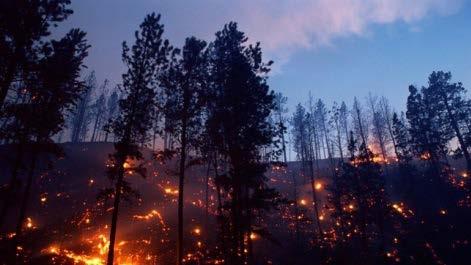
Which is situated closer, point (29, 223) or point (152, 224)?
point (29, 223)

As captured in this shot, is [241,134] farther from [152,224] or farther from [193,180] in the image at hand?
[193,180]

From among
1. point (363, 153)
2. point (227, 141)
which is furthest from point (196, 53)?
point (363, 153)

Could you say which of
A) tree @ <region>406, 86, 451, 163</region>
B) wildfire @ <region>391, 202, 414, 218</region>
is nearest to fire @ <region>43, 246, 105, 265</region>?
wildfire @ <region>391, 202, 414, 218</region>

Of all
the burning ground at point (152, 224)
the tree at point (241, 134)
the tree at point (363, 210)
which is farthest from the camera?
the tree at point (363, 210)

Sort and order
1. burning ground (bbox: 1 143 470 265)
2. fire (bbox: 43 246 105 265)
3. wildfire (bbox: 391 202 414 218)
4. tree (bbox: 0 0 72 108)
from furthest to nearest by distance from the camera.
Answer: wildfire (bbox: 391 202 414 218) → burning ground (bbox: 1 143 470 265) → fire (bbox: 43 246 105 265) → tree (bbox: 0 0 72 108)

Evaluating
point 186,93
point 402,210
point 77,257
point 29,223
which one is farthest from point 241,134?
point 402,210

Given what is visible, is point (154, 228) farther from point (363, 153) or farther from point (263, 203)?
point (363, 153)

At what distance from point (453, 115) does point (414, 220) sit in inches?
582

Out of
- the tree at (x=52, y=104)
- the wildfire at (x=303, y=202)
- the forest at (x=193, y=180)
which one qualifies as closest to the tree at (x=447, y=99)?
the forest at (x=193, y=180)

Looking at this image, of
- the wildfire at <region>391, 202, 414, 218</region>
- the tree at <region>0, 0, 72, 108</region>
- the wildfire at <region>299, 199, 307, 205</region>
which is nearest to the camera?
the tree at <region>0, 0, 72, 108</region>

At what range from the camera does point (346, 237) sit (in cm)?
3897

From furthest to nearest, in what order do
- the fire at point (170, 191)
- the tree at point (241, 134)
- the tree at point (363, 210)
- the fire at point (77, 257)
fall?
the fire at point (170, 191), the tree at point (363, 210), the fire at point (77, 257), the tree at point (241, 134)

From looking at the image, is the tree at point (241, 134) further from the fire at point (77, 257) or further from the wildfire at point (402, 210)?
the wildfire at point (402, 210)

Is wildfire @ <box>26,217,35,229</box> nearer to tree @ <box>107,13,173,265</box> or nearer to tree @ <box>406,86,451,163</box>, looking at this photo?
tree @ <box>107,13,173,265</box>
